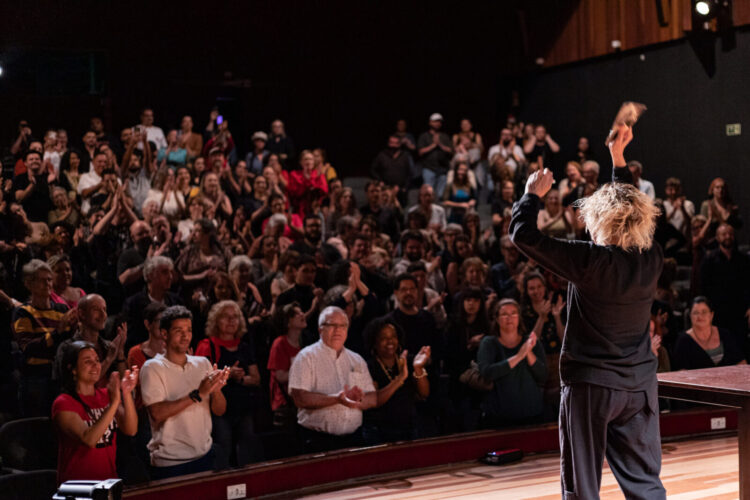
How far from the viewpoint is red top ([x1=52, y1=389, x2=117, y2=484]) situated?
371cm

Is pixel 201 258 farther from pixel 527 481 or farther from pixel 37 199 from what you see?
pixel 527 481

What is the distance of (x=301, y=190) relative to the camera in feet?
27.8

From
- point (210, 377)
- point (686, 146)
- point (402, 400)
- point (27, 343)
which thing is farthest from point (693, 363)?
point (686, 146)

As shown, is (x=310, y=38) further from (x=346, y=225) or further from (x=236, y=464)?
(x=236, y=464)

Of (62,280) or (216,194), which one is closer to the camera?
(62,280)

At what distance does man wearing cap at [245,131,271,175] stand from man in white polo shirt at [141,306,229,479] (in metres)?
4.58

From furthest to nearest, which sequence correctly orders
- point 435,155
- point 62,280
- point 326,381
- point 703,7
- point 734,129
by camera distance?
point 435,155 → point 734,129 → point 703,7 → point 62,280 → point 326,381

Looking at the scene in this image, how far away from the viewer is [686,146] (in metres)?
9.95

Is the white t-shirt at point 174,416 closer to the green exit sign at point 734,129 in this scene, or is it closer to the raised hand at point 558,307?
the raised hand at point 558,307

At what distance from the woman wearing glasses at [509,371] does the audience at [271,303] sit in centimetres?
1

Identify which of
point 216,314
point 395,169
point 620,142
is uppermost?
point 395,169

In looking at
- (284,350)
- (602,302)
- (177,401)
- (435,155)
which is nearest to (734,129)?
(435,155)

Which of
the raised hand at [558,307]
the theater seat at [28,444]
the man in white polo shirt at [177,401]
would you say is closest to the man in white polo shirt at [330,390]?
the man in white polo shirt at [177,401]

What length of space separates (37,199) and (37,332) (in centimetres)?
243
